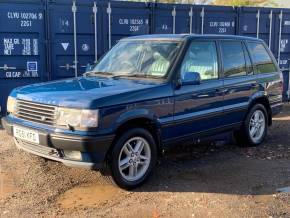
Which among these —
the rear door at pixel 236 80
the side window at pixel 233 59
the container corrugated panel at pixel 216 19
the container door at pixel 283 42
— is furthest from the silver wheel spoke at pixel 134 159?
the container door at pixel 283 42

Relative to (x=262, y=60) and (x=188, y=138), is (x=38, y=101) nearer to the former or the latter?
(x=188, y=138)

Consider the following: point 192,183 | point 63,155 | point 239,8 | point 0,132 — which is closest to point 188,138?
point 192,183

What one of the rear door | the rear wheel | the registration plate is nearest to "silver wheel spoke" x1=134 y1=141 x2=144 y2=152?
the registration plate

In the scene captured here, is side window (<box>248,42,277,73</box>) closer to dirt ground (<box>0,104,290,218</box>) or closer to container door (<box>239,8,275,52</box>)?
dirt ground (<box>0,104,290,218</box>)

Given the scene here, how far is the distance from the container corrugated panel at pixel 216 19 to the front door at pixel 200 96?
15.2 feet

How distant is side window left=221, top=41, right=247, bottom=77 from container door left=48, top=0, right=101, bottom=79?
3.62 meters

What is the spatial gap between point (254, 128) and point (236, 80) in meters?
1.15

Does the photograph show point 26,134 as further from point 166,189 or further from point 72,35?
point 72,35

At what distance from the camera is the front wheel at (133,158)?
5.23 m

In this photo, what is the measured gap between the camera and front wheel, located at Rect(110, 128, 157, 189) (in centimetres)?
523

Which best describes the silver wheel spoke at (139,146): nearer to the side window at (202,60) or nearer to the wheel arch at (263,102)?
the side window at (202,60)

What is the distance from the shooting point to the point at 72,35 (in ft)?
31.3

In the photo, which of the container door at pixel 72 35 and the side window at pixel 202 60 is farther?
the container door at pixel 72 35

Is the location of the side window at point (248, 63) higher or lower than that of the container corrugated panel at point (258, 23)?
lower
